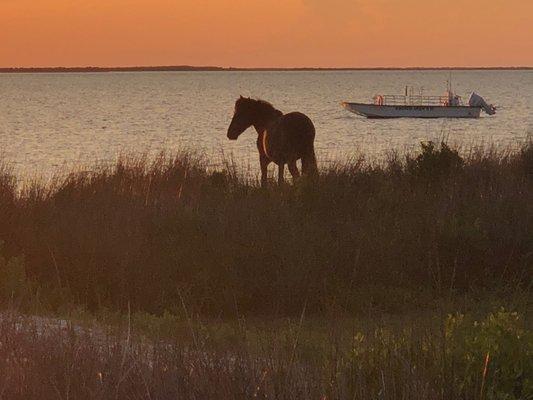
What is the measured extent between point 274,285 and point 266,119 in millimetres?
8686

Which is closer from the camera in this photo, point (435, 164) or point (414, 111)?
point (435, 164)

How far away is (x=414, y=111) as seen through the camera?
78.5 meters

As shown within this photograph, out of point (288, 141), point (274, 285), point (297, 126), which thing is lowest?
point (274, 285)

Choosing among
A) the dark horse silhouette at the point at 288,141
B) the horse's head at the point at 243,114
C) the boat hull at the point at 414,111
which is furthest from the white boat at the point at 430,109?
the dark horse silhouette at the point at 288,141

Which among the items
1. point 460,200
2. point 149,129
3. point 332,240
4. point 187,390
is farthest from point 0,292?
point 149,129

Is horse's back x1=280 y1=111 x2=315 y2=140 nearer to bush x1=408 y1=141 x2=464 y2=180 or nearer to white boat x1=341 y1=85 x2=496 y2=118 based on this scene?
bush x1=408 y1=141 x2=464 y2=180

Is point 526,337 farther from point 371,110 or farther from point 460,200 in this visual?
point 371,110

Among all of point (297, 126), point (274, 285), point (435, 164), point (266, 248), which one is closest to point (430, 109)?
point (297, 126)

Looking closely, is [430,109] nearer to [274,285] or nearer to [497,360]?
[274,285]

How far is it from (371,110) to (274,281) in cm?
6972

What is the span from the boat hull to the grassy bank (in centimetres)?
6278

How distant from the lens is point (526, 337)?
6.68 m

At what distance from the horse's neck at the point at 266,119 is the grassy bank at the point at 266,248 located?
13.3ft

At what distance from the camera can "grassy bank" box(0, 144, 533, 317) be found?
11.6 metres
